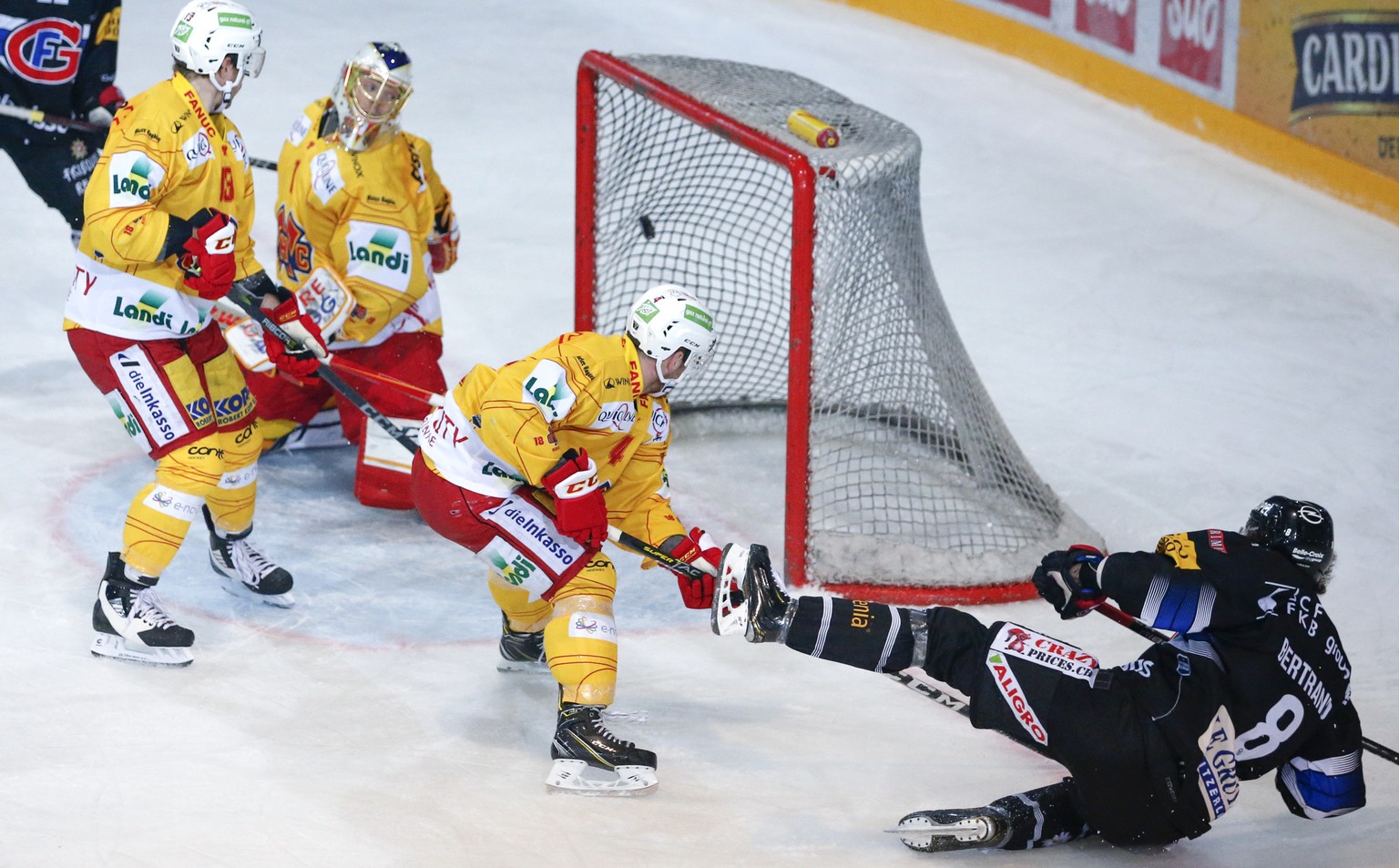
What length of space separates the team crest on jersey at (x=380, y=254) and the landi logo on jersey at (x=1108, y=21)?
4349 millimetres

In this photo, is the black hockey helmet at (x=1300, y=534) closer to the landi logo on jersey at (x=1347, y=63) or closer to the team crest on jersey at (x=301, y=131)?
the team crest on jersey at (x=301, y=131)

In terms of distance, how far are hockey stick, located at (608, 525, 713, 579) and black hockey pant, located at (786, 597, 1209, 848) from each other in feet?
1.11

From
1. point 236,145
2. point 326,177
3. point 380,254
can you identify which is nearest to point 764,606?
point 236,145

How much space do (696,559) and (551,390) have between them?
0.51 m

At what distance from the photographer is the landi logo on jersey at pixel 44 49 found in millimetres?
5289

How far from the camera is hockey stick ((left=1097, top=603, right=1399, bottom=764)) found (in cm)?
336

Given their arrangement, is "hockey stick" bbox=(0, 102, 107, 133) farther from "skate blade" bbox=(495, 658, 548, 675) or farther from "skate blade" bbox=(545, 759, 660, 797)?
"skate blade" bbox=(545, 759, 660, 797)

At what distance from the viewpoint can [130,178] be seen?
374 cm

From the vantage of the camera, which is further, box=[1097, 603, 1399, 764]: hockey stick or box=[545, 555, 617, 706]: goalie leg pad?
box=[545, 555, 617, 706]: goalie leg pad

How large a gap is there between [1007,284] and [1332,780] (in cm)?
379

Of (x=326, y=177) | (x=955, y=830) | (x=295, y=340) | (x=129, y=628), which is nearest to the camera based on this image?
(x=955, y=830)

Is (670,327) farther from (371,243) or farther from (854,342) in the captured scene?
(371,243)

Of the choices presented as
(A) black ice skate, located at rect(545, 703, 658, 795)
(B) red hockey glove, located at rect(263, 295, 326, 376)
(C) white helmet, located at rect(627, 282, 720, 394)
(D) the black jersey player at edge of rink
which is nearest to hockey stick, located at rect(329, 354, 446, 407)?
(B) red hockey glove, located at rect(263, 295, 326, 376)

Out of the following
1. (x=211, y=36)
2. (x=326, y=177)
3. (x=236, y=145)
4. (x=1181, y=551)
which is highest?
(x=211, y=36)
